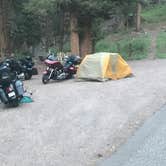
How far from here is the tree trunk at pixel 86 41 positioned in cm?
2877

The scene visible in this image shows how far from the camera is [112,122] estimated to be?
12266 mm

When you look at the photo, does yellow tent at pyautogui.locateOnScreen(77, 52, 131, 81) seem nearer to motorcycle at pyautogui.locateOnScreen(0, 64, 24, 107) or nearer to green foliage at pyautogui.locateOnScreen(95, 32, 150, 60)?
motorcycle at pyautogui.locateOnScreen(0, 64, 24, 107)

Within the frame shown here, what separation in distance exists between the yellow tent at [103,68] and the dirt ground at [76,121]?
80 cm

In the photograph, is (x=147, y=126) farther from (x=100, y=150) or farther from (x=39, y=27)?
(x=39, y=27)

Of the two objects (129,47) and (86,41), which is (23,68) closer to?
(86,41)

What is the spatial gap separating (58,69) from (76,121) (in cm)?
920

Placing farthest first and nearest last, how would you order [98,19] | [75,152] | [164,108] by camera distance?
[98,19], [164,108], [75,152]

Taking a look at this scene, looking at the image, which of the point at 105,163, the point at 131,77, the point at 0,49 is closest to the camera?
the point at 105,163

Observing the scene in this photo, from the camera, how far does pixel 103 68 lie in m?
20.0

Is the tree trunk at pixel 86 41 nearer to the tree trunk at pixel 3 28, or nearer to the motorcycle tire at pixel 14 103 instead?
the tree trunk at pixel 3 28

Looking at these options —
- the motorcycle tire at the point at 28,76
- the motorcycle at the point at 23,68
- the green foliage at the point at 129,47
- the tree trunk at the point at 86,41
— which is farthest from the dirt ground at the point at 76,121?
the green foliage at the point at 129,47

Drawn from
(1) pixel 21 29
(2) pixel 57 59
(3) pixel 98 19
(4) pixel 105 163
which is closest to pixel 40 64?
(1) pixel 21 29

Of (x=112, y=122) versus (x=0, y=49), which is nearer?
(x=112, y=122)

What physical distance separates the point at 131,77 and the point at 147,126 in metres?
8.91
